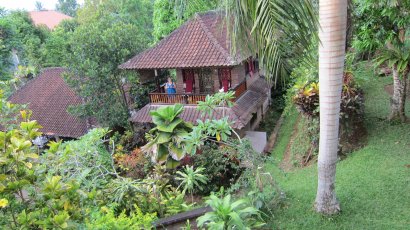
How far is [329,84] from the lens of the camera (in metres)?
4.42

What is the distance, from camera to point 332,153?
497 cm

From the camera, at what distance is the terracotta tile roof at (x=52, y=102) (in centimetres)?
1566

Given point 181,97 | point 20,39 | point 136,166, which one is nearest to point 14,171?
point 136,166

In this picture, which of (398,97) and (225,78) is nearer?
(398,97)

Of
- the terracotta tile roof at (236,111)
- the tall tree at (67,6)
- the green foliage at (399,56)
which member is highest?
the tall tree at (67,6)

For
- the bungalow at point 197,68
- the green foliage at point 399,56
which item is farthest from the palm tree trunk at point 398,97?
the bungalow at point 197,68

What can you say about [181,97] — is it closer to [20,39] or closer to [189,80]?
[189,80]

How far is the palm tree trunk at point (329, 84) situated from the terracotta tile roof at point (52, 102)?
41.6ft

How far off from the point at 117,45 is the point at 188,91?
3776mm

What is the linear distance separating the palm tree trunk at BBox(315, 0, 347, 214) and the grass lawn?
383 millimetres

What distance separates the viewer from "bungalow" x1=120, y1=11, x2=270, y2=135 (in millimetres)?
11609

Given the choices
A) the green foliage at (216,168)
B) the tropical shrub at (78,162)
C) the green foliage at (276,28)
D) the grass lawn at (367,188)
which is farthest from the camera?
the green foliage at (216,168)

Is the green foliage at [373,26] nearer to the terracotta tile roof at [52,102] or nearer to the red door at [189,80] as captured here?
the red door at [189,80]

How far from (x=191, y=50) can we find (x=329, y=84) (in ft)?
27.4
